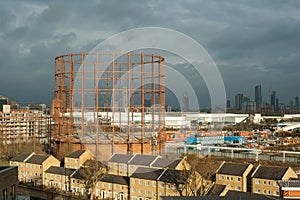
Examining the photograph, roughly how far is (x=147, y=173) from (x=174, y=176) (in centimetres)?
71

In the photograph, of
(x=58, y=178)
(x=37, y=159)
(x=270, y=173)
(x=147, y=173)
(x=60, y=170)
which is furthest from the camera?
(x=37, y=159)

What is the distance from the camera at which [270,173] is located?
23.9ft

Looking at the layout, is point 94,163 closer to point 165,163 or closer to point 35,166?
point 165,163

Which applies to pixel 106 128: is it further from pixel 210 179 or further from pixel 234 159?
pixel 234 159

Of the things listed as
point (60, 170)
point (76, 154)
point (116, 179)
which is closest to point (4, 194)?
point (116, 179)

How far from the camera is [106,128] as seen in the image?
9602mm

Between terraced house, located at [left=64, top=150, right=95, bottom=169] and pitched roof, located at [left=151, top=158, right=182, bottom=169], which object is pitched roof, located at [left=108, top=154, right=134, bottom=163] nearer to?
terraced house, located at [left=64, top=150, right=95, bottom=169]

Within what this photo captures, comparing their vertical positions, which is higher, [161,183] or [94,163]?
[94,163]

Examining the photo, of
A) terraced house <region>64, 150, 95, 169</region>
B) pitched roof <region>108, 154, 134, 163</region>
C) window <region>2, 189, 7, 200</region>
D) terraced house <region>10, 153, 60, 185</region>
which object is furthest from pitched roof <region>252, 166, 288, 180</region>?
window <region>2, 189, 7, 200</region>

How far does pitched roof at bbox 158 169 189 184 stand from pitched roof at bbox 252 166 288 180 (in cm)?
141

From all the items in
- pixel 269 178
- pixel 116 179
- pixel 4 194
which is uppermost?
pixel 4 194

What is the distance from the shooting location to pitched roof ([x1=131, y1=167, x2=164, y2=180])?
7.42 metres

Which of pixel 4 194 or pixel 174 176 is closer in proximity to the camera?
pixel 4 194

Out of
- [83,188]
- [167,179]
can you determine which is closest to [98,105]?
[83,188]
